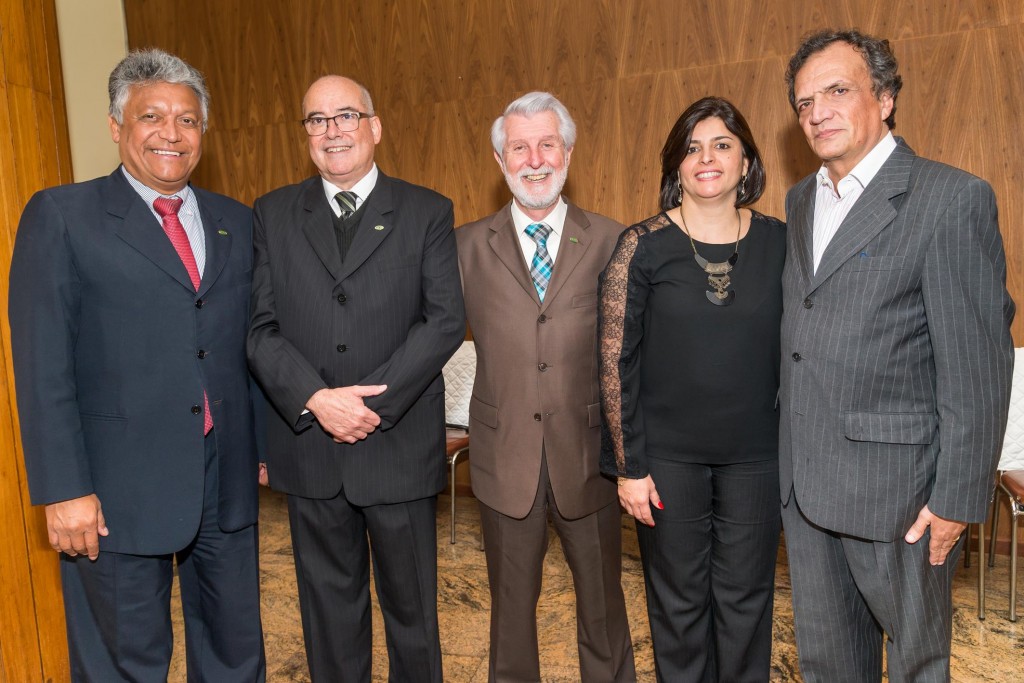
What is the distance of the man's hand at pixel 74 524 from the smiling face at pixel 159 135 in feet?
2.91

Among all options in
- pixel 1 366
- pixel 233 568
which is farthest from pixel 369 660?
pixel 1 366

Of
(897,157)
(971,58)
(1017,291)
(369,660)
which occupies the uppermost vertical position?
(971,58)

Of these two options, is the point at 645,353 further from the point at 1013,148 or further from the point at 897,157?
the point at 1013,148

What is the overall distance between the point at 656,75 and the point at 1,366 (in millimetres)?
3370

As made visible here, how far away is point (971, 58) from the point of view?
3652 millimetres

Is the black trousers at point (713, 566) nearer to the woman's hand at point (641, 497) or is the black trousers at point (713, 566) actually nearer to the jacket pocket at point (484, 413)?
the woman's hand at point (641, 497)

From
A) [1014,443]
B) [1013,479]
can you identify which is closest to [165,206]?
[1013,479]

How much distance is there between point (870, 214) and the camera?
185 cm

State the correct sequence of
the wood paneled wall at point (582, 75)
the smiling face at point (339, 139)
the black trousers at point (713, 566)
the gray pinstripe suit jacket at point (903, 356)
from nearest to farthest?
the gray pinstripe suit jacket at point (903, 356)
the black trousers at point (713, 566)
the smiling face at point (339, 139)
the wood paneled wall at point (582, 75)

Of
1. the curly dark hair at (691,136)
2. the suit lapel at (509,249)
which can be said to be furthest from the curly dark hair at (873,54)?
the suit lapel at (509,249)

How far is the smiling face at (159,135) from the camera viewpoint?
2.13 metres

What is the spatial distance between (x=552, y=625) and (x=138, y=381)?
202 centimetres

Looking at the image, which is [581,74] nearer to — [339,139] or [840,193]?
[339,139]

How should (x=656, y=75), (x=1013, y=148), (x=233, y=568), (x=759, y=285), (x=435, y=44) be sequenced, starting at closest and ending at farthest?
(x=759, y=285) → (x=233, y=568) → (x=1013, y=148) → (x=656, y=75) → (x=435, y=44)
